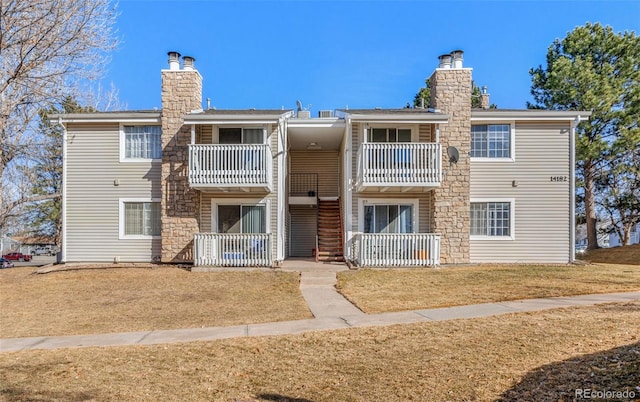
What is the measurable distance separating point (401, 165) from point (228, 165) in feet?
20.0

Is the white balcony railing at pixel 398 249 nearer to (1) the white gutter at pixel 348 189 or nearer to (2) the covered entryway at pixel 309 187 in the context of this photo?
(1) the white gutter at pixel 348 189

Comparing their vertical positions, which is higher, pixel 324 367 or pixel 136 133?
pixel 136 133

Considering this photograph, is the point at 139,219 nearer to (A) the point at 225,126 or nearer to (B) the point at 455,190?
(A) the point at 225,126

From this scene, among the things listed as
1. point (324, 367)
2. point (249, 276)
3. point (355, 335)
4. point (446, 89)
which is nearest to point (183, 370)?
point (324, 367)

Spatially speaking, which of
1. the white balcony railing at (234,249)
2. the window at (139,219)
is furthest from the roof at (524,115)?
the window at (139,219)

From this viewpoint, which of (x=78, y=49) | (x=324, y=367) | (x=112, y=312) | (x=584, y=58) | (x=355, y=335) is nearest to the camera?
(x=324, y=367)

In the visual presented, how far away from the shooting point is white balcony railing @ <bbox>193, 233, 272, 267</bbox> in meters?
13.3

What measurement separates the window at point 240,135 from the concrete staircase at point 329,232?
4638mm

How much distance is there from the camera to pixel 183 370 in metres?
4.90

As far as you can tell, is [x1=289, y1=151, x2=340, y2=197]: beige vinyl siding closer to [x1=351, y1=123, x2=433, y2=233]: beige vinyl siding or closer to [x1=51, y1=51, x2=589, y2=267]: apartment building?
[x1=51, y1=51, x2=589, y2=267]: apartment building

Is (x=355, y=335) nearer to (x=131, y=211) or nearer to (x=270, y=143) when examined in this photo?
(x=270, y=143)

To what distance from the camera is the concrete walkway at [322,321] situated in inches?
246

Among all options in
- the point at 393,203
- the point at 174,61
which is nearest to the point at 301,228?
the point at 393,203

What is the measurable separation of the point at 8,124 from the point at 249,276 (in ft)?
31.1
